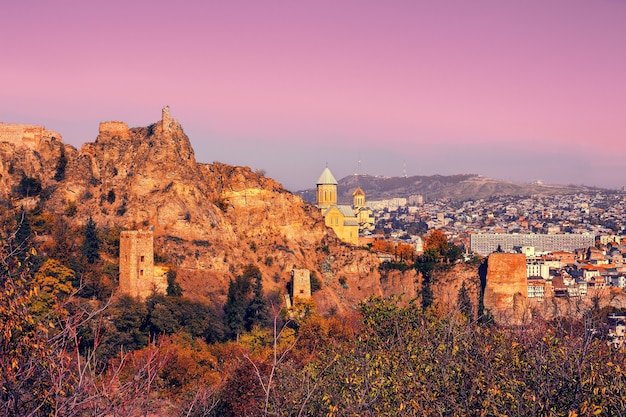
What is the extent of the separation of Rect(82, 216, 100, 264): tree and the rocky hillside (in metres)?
2.37

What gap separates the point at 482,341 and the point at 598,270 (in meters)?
57.7

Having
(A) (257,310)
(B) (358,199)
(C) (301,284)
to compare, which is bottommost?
(A) (257,310)

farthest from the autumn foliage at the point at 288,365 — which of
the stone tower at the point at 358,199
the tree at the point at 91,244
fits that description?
the stone tower at the point at 358,199

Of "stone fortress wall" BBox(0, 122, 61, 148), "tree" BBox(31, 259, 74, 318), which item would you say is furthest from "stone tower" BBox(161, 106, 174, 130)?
"tree" BBox(31, 259, 74, 318)

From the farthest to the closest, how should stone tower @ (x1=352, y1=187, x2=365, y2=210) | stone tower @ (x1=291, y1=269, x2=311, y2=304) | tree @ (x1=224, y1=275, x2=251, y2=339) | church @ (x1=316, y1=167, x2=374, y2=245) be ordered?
stone tower @ (x1=352, y1=187, x2=365, y2=210), church @ (x1=316, y1=167, x2=374, y2=245), stone tower @ (x1=291, y1=269, x2=311, y2=304), tree @ (x1=224, y1=275, x2=251, y2=339)

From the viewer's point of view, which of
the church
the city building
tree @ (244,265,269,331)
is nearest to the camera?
tree @ (244,265,269,331)

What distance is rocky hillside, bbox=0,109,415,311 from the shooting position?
37500 mm

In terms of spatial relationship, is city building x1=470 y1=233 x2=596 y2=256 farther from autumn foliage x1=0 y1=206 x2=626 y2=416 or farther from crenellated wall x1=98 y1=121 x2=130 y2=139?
autumn foliage x1=0 y1=206 x2=626 y2=416

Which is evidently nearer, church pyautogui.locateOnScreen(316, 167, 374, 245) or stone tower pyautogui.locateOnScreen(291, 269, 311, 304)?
stone tower pyautogui.locateOnScreen(291, 269, 311, 304)

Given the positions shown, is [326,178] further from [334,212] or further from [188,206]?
[188,206]

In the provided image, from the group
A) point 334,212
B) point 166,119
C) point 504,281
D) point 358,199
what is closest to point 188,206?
point 166,119

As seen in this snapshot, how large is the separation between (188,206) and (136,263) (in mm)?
7275

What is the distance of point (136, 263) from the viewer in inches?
1256

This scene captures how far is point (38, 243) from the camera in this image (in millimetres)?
34031
